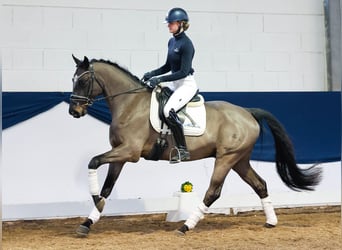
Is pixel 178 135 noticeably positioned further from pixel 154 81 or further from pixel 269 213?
pixel 269 213

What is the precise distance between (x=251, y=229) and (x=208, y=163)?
4.51 ft

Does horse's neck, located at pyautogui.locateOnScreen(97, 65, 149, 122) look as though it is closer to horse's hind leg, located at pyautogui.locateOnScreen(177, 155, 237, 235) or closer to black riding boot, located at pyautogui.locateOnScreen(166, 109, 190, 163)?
black riding boot, located at pyautogui.locateOnScreen(166, 109, 190, 163)

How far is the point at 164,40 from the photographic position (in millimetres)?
6254

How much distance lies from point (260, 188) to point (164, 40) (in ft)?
7.93

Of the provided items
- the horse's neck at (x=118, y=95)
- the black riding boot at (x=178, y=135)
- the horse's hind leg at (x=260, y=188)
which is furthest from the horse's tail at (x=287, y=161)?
the horse's neck at (x=118, y=95)

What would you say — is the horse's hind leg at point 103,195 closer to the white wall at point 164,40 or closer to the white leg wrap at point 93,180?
the white leg wrap at point 93,180

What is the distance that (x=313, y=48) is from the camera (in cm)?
672

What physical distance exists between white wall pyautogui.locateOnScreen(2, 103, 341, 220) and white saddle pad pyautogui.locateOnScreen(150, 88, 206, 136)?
3.82 ft

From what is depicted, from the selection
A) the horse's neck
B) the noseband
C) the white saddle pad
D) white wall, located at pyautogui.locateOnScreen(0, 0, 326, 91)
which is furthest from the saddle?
white wall, located at pyautogui.locateOnScreen(0, 0, 326, 91)

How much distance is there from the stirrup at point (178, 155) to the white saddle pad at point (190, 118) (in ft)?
0.53

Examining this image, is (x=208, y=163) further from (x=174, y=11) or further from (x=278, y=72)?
(x=174, y=11)

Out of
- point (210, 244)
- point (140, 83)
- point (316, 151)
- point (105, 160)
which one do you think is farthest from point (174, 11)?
point (316, 151)

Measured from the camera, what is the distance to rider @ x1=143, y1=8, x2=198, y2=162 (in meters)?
4.27

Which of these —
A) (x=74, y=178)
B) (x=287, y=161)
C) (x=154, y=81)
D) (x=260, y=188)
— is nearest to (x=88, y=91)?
(x=154, y=81)
